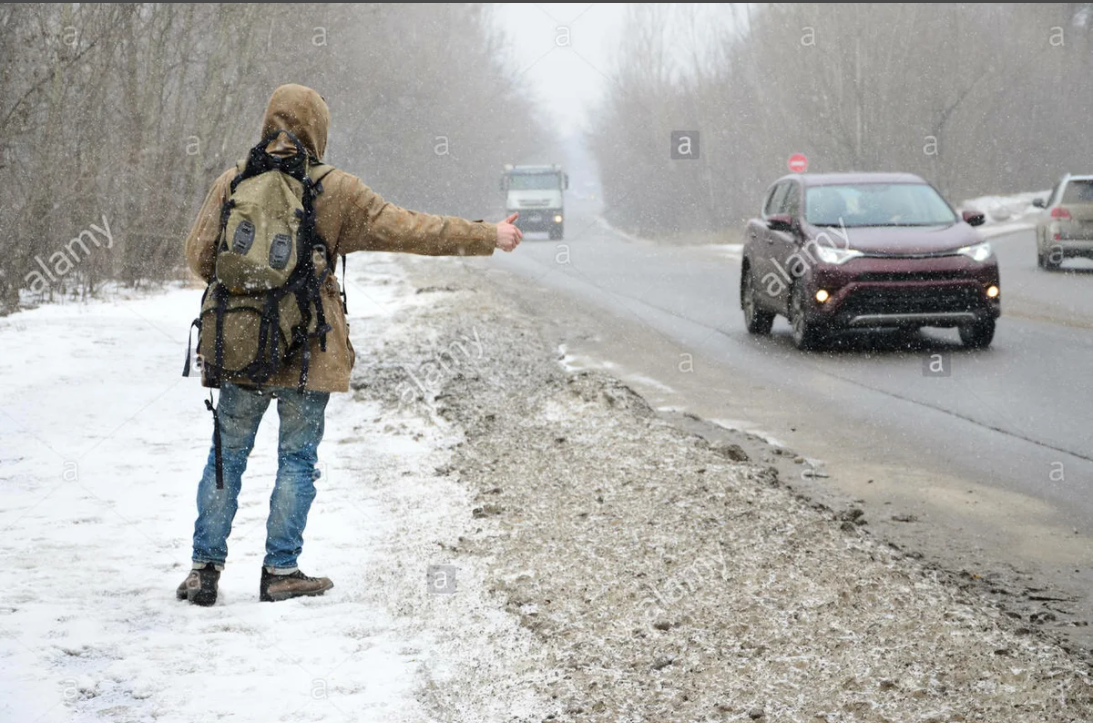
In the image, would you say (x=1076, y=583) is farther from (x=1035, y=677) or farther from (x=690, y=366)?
(x=690, y=366)

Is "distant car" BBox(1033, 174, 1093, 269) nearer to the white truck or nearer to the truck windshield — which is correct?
the white truck

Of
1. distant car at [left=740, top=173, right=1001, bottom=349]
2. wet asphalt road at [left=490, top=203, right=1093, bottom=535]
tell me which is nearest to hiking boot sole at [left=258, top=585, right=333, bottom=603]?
wet asphalt road at [left=490, top=203, right=1093, bottom=535]

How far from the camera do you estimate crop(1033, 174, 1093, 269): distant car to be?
2292 centimetres

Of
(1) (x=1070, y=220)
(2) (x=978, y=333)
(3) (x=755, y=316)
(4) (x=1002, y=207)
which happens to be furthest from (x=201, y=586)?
(4) (x=1002, y=207)

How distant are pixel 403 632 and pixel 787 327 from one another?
11524mm

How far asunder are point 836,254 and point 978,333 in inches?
64.2

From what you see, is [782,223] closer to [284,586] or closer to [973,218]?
[973,218]

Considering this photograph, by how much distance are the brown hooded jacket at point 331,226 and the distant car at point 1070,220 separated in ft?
67.4

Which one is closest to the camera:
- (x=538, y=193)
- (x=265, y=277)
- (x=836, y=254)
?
(x=265, y=277)

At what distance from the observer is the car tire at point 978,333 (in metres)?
12.6

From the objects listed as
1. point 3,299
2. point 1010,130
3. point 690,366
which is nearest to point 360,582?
point 690,366

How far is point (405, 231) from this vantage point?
15.7 ft

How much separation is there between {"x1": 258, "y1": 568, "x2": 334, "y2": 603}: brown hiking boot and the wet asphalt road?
359 centimetres

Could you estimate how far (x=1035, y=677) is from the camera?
13.2ft
